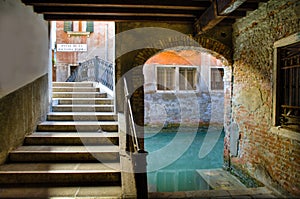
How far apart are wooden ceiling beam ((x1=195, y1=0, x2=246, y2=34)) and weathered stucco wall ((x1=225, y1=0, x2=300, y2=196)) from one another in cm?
84

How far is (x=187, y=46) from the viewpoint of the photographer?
5.39m

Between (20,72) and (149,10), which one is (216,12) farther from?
(20,72)

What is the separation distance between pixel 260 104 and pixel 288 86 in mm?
688

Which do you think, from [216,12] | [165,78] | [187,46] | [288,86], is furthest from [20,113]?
[165,78]

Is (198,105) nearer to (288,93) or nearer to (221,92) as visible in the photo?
(221,92)

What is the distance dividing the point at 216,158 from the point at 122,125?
13.9 feet

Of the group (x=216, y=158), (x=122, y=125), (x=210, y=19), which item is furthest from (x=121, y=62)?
(x=216, y=158)

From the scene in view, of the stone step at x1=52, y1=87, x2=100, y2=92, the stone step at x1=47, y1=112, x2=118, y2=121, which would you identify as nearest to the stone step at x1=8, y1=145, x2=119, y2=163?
the stone step at x1=47, y1=112, x2=118, y2=121

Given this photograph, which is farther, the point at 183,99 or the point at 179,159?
the point at 183,99

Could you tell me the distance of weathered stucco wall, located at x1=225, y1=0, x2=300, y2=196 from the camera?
3.62 metres

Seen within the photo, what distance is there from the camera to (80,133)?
4.21 meters

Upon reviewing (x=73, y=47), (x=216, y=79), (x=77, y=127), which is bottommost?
(x=77, y=127)

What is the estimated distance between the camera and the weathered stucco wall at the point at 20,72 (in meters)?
3.19

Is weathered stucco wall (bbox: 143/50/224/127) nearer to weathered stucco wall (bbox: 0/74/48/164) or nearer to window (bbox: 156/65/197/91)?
window (bbox: 156/65/197/91)
